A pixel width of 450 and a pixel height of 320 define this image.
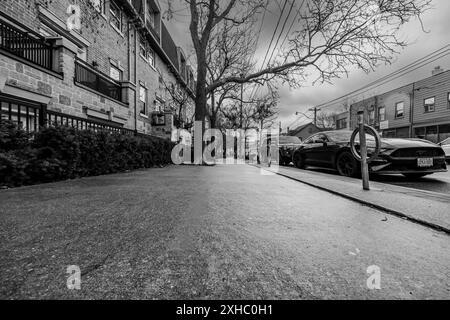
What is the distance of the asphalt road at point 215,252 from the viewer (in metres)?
0.95

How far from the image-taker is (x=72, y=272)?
3.52 feet

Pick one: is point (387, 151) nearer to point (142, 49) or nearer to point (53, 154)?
point (53, 154)

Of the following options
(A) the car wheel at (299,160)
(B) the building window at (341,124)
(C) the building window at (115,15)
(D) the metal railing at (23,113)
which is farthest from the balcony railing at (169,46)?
(B) the building window at (341,124)

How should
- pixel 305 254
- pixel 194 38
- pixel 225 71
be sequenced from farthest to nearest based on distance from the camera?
pixel 225 71
pixel 194 38
pixel 305 254

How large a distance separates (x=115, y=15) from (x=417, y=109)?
2313 cm

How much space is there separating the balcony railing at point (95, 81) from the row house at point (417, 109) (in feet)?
53.1

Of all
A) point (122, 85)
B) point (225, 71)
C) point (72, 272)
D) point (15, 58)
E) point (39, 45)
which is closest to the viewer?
point (72, 272)

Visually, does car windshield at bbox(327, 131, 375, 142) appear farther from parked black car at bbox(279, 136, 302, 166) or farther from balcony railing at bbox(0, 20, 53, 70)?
balcony railing at bbox(0, 20, 53, 70)

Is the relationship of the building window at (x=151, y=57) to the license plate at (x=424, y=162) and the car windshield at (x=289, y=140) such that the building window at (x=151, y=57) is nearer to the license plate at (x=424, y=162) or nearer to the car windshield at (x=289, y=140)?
the car windshield at (x=289, y=140)

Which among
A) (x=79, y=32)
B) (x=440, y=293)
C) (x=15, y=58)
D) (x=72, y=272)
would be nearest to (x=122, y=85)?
(x=79, y=32)

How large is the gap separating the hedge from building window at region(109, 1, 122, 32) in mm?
7030

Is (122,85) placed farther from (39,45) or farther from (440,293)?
(440,293)

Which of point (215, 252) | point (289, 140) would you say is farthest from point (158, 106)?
point (215, 252)
